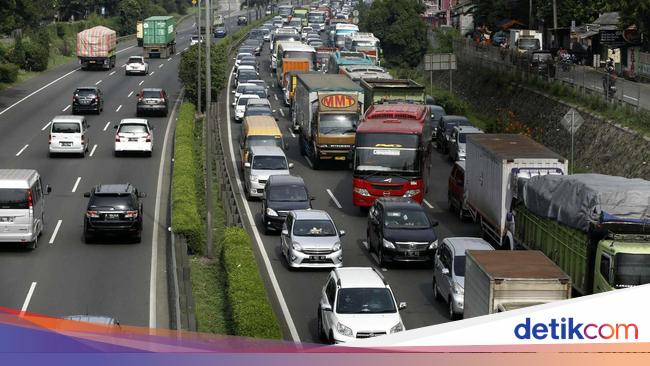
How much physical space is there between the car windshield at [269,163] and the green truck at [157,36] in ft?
175

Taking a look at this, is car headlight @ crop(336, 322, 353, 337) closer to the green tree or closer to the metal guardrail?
the metal guardrail

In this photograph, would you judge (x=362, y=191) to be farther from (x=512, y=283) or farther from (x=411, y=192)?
(x=512, y=283)

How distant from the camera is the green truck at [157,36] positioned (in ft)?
303

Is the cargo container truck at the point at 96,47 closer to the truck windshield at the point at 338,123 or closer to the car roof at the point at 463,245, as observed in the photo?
the truck windshield at the point at 338,123

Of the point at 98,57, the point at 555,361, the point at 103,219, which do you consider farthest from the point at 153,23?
the point at 555,361

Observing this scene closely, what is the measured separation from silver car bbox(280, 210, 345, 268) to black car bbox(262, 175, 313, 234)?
12.8ft

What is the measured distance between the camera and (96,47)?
82000 mm

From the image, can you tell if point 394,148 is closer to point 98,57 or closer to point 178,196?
point 178,196

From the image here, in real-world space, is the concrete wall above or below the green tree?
below

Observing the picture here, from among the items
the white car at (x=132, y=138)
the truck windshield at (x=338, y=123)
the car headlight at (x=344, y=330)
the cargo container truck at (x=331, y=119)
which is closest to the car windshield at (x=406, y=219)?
the car headlight at (x=344, y=330)

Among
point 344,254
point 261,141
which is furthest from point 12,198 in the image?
point 261,141

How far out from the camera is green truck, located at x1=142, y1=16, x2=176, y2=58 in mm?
92375

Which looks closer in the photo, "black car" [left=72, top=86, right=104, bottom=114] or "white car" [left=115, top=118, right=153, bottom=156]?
"white car" [left=115, top=118, right=153, bottom=156]

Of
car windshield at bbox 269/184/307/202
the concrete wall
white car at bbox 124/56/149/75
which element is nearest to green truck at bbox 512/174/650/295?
car windshield at bbox 269/184/307/202
